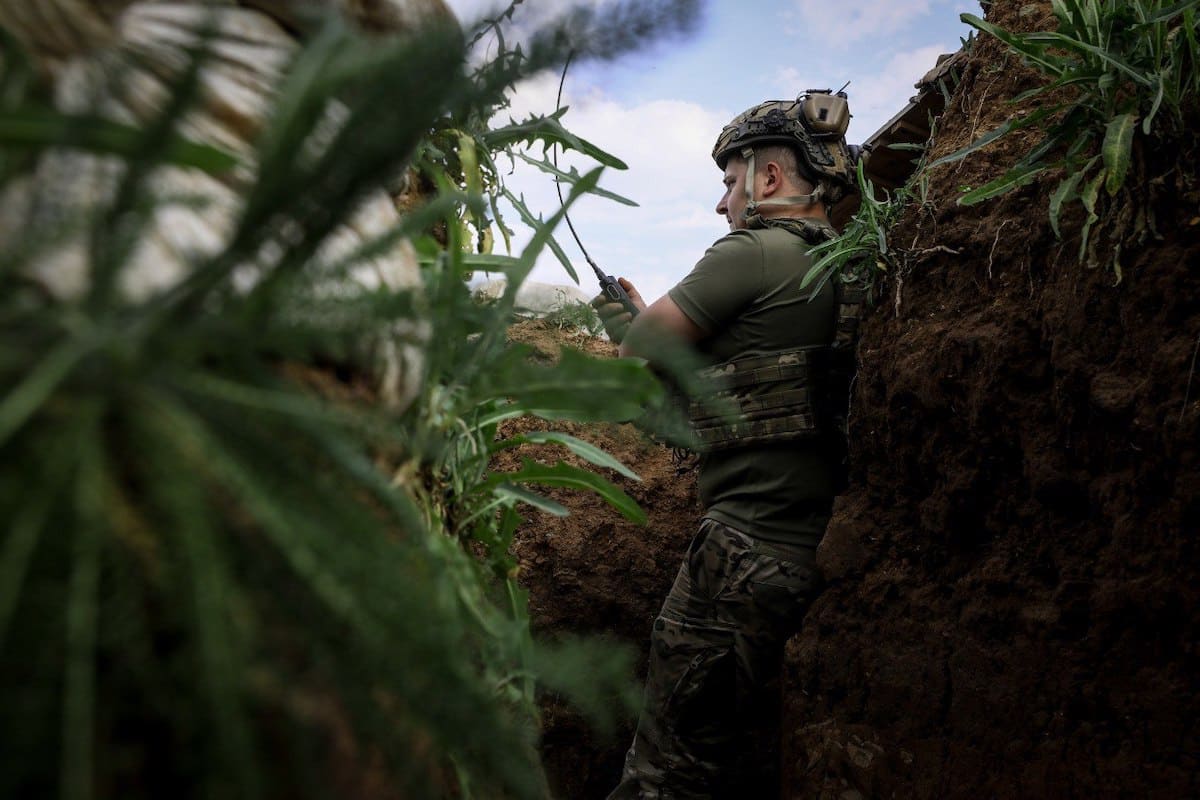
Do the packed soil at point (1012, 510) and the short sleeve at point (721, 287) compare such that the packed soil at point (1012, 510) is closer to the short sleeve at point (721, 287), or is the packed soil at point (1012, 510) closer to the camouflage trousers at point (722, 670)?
the camouflage trousers at point (722, 670)

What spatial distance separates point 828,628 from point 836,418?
24.2 inches

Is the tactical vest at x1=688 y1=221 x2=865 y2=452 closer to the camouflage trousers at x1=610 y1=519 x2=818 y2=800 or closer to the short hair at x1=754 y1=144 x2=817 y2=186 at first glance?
the camouflage trousers at x1=610 y1=519 x2=818 y2=800

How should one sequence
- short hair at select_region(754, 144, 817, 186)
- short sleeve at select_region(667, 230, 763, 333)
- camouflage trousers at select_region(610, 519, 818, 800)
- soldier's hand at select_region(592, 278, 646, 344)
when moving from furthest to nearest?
short hair at select_region(754, 144, 817, 186) < soldier's hand at select_region(592, 278, 646, 344) < short sleeve at select_region(667, 230, 763, 333) < camouflage trousers at select_region(610, 519, 818, 800)

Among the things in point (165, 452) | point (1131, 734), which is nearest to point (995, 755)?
point (1131, 734)

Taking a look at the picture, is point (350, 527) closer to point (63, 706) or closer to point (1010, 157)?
point (63, 706)

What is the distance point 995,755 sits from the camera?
1.94 meters

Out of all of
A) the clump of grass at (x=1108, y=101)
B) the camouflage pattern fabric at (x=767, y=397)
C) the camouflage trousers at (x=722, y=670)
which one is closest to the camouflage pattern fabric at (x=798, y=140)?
the camouflage pattern fabric at (x=767, y=397)

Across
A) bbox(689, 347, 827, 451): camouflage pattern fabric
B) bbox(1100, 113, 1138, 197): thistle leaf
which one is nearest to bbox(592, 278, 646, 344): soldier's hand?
bbox(689, 347, 827, 451): camouflage pattern fabric

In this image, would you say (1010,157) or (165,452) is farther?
(1010,157)

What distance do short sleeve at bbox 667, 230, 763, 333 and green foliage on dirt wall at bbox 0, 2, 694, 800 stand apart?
2.16m

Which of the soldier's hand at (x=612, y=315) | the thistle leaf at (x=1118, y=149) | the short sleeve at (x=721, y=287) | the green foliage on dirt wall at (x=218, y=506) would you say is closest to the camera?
the green foliage on dirt wall at (x=218, y=506)

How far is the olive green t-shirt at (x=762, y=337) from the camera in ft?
8.60

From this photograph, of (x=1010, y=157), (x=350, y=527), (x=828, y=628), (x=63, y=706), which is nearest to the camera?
(x=63, y=706)

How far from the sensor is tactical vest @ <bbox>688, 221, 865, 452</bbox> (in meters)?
2.55
